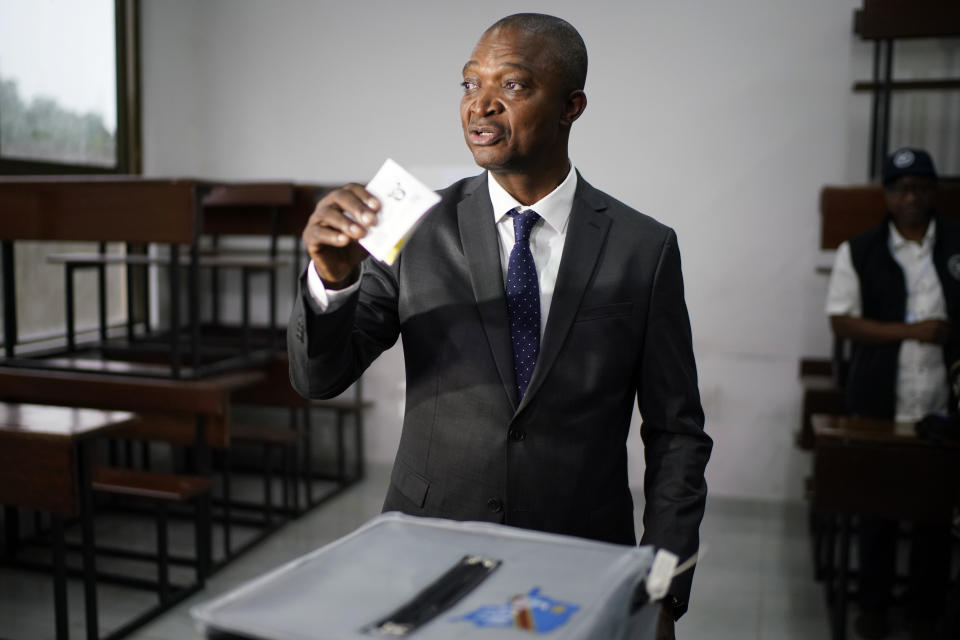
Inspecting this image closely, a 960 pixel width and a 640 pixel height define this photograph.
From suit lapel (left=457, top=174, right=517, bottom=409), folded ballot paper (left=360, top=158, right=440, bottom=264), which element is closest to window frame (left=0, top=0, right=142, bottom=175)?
suit lapel (left=457, top=174, right=517, bottom=409)

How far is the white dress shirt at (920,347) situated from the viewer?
3199mm

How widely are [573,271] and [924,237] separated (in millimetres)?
2580

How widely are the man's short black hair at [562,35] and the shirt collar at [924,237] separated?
2505 millimetres

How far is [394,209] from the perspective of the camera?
0.89 metres

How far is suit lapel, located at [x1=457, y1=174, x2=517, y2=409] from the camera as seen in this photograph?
116cm

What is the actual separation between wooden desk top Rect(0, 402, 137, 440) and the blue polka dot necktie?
1.88m

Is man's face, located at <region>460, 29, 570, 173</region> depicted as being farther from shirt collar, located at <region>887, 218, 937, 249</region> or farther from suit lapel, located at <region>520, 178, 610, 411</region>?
shirt collar, located at <region>887, 218, 937, 249</region>

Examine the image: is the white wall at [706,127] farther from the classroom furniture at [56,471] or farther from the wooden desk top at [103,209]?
the classroom furniture at [56,471]

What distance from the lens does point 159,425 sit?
137 inches

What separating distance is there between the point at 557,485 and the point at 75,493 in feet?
6.53

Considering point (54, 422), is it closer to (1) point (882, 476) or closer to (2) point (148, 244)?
(2) point (148, 244)

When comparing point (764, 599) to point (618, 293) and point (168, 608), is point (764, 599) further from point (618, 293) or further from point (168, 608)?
point (618, 293)

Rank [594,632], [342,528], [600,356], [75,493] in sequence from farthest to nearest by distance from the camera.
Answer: [342,528]
[75,493]
[600,356]
[594,632]

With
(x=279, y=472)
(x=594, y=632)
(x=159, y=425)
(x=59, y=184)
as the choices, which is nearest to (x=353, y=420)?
(x=279, y=472)
